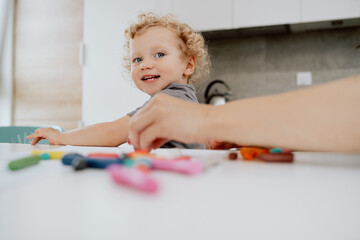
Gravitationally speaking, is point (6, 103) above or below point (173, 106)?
above

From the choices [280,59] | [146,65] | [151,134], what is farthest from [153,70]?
[280,59]

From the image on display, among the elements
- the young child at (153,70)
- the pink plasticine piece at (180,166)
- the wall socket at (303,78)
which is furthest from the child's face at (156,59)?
the wall socket at (303,78)

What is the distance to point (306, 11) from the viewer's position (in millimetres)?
2166

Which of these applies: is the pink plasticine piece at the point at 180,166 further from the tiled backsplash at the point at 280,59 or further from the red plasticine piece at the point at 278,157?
the tiled backsplash at the point at 280,59

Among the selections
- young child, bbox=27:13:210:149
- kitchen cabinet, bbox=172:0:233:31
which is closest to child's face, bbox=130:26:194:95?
young child, bbox=27:13:210:149

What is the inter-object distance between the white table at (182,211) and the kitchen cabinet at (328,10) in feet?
7.40

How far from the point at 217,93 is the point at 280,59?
66cm

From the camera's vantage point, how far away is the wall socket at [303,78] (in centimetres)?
245

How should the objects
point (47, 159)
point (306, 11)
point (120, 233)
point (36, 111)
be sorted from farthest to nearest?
1. point (36, 111)
2. point (306, 11)
3. point (47, 159)
4. point (120, 233)

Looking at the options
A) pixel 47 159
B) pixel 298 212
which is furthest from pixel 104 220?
pixel 47 159

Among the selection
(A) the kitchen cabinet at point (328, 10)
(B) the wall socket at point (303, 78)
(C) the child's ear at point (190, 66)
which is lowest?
(C) the child's ear at point (190, 66)

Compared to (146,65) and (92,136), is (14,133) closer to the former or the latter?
(92,136)

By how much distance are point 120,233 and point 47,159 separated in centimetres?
25

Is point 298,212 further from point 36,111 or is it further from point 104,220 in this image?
point 36,111
